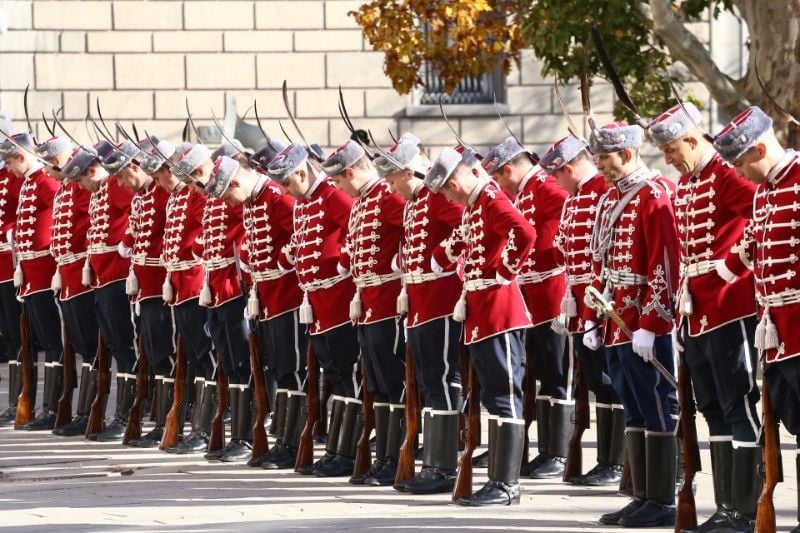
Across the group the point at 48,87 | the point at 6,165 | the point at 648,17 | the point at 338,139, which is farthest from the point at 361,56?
the point at 6,165

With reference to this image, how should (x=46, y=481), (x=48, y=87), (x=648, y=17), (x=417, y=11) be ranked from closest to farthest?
(x=46, y=481)
(x=648, y=17)
(x=417, y=11)
(x=48, y=87)

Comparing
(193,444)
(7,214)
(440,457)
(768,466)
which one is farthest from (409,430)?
(7,214)

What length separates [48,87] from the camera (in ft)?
69.1

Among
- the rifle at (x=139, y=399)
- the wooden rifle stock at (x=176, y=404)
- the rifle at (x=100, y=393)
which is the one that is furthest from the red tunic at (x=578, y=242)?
the rifle at (x=100, y=393)

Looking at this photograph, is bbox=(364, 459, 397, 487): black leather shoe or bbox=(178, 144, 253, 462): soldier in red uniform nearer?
bbox=(364, 459, 397, 487): black leather shoe

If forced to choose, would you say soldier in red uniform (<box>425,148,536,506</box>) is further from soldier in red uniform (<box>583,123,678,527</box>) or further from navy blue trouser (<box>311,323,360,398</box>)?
navy blue trouser (<box>311,323,360,398</box>)

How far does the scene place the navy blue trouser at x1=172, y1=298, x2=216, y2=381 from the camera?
39.3 feet

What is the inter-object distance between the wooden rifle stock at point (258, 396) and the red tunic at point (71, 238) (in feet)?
6.84

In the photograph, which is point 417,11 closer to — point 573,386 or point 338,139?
point 338,139

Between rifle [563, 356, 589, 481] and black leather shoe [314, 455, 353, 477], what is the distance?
117cm

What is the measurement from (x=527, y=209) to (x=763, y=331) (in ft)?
9.32

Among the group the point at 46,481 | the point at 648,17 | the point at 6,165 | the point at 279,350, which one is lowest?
the point at 46,481

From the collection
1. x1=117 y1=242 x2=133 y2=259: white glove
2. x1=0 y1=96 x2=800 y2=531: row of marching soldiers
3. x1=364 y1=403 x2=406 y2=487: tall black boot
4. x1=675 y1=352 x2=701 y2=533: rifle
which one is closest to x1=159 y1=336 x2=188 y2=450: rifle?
x1=0 y1=96 x2=800 y2=531: row of marching soldiers

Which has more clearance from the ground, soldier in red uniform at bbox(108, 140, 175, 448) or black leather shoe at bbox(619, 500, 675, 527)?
soldier in red uniform at bbox(108, 140, 175, 448)
